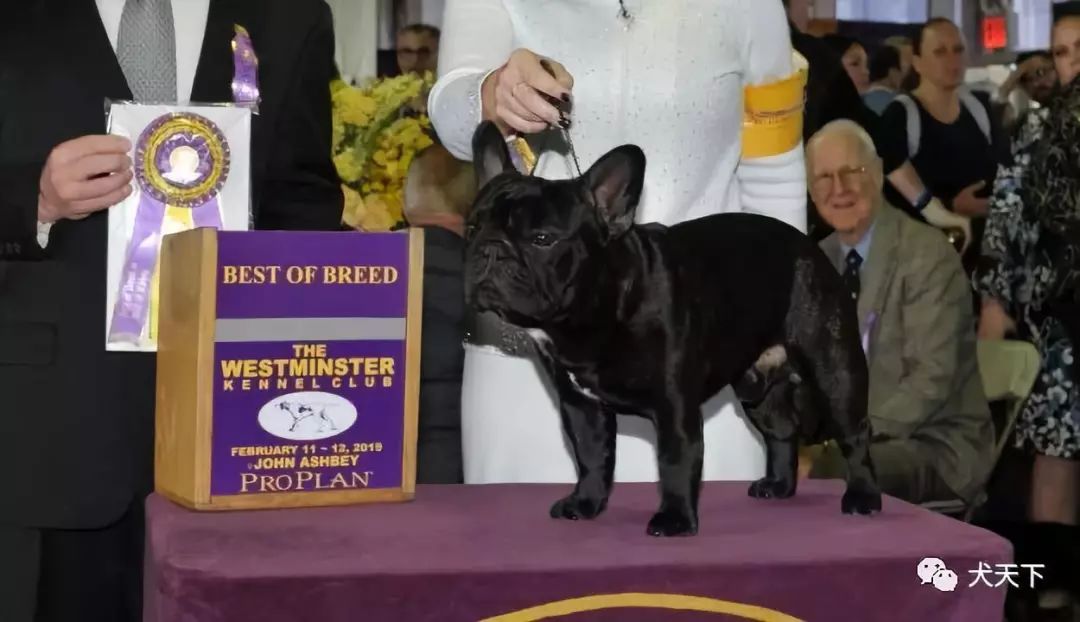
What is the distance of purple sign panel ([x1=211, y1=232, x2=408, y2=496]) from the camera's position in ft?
3.89

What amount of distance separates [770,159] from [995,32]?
→ 2057 mm

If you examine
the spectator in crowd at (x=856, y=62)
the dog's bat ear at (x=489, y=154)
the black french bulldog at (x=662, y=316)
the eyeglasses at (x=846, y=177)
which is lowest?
the black french bulldog at (x=662, y=316)

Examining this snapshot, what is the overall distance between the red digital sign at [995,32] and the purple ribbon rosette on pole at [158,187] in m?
2.43

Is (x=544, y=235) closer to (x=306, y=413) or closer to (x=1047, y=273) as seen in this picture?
(x=306, y=413)

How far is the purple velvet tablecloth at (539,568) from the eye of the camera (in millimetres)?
988

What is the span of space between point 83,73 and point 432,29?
5.18 ft

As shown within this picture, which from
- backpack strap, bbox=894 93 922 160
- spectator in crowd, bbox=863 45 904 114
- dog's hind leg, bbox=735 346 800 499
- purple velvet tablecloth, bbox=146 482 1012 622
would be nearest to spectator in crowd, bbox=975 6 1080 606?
backpack strap, bbox=894 93 922 160

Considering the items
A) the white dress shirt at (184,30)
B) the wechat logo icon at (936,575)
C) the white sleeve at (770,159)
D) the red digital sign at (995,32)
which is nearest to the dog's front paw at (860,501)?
the wechat logo icon at (936,575)

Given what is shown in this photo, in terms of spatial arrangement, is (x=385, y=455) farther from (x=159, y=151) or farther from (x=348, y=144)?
(x=348, y=144)

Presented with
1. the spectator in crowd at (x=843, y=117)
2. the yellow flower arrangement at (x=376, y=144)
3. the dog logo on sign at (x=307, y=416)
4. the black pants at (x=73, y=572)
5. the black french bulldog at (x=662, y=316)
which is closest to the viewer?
Result: the black french bulldog at (x=662, y=316)

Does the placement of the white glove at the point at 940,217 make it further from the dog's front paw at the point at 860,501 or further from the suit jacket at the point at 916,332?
the dog's front paw at the point at 860,501

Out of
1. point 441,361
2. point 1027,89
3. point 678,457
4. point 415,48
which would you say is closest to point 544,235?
point 678,457

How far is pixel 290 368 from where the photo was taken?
3.93 feet

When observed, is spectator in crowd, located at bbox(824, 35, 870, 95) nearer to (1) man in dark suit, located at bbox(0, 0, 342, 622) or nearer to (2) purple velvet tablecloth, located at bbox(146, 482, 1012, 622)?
(1) man in dark suit, located at bbox(0, 0, 342, 622)
